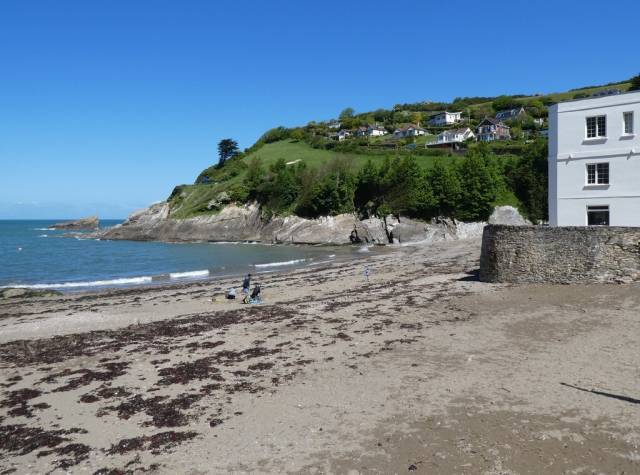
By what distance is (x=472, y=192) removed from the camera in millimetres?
55281

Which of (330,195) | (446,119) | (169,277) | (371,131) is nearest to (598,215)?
(169,277)

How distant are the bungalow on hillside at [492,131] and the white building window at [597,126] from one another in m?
68.5

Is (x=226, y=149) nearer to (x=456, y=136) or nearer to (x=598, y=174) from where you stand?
(x=456, y=136)

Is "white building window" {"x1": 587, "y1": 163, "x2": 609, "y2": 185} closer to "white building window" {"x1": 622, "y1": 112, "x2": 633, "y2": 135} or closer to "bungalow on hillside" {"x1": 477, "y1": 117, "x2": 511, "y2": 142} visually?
"white building window" {"x1": 622, "y1": 112, "x2": 633, "y2": 135}

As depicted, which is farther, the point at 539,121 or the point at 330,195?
the point at 539,121

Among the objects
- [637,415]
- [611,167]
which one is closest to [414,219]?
[611,167]

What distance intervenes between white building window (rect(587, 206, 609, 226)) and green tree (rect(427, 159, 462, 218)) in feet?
104

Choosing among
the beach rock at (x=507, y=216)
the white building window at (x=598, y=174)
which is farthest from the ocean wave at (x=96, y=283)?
the beach rock at (x=507, y=216)

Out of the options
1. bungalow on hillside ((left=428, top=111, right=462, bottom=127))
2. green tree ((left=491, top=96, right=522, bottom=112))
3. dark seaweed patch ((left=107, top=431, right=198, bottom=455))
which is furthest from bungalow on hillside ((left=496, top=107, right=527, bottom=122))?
dark seaweed patch ((left=107, top=431, right=198, bottom=455))

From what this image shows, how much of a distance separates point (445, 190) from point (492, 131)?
46.3m

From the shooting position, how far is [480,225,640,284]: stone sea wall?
1836 centimetres

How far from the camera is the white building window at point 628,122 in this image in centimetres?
2270

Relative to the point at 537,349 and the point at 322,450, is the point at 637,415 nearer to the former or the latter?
the point at 537,349

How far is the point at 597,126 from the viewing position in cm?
2355
